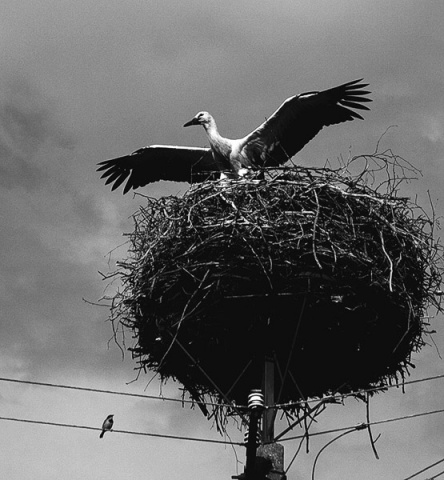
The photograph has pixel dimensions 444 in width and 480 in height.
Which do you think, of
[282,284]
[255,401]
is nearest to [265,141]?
[282,284]

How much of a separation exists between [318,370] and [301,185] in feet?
5.01

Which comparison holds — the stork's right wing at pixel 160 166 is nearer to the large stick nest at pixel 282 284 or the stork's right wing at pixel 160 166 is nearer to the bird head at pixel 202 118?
the bird head at pixel 202 118

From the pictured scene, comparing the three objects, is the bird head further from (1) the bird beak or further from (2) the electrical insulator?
(2) the electrical insulator

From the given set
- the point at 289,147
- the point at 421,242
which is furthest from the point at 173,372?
the point at 289,147

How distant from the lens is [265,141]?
1138cm

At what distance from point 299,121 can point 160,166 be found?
1551 mm

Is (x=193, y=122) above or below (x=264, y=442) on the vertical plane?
above

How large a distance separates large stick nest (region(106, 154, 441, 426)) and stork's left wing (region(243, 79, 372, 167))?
1882mm

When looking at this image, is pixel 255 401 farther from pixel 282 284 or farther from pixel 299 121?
pixel 299 121

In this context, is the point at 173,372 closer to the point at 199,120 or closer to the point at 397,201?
the point at 397,201

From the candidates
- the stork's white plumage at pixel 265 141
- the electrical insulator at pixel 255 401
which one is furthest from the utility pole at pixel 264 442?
the stork's white plumage at pixel 265 141

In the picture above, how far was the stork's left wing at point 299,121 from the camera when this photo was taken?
11156mm

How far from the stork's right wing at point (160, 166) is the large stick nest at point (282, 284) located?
7.03 feet

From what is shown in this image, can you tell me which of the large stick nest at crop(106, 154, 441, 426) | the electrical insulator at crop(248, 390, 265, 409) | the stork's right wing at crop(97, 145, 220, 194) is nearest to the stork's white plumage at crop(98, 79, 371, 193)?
the stork's right wing at crop(97, 145, 220, 194)
